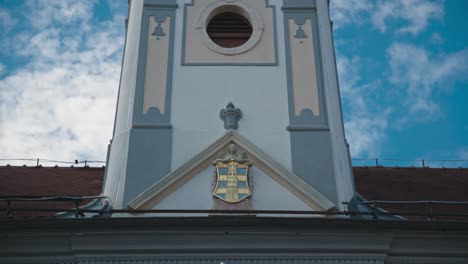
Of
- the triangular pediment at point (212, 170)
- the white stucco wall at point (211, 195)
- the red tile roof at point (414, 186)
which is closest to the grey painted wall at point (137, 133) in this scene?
the triangular pediment at point (212, 170)

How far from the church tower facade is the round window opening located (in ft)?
0.07

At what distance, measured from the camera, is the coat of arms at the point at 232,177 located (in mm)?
12594

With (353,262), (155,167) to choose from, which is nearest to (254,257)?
(353,262)

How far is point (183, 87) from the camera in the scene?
14.2 metres

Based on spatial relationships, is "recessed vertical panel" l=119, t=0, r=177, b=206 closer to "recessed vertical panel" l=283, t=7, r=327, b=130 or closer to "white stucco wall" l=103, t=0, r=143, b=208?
"white stucco wall" l=103, t=0, r=143, b=208

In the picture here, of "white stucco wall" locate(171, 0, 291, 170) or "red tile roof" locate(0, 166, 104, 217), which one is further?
"red tile roof" locate(0, 166, 104, 217)

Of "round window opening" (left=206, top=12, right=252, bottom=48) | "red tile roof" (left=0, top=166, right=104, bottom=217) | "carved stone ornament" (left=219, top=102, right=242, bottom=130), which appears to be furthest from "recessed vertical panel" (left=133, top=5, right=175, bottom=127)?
"red tile roof" (left=0, top=166, right=104, bottom=217)

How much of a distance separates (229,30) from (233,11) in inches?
21.1

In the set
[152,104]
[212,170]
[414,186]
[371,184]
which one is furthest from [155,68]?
[414,186]

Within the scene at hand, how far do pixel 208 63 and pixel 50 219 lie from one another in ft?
16.5

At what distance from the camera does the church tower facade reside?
504 inches

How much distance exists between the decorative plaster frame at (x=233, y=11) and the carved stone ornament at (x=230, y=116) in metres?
1.55

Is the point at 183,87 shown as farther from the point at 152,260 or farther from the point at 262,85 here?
the point at 152,260

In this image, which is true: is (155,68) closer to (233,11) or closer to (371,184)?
(233,11)
